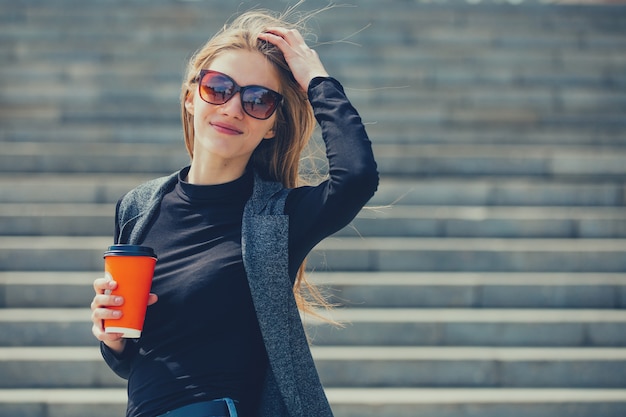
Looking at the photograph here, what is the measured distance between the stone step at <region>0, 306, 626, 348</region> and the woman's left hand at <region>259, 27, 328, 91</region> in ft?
8.77

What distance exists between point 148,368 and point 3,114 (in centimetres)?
560

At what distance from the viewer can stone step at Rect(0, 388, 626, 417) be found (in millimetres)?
3957

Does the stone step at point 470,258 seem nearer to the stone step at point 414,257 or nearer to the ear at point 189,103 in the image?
the stone step at point 414,257

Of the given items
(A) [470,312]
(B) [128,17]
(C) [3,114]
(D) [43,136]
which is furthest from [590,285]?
(B) [128,17]

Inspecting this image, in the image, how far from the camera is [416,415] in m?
3.97

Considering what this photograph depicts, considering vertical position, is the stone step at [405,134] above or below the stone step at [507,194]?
above

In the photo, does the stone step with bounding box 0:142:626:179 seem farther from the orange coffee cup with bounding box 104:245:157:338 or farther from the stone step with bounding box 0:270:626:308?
the orange coffee cup with bounding box 104:245:157:338

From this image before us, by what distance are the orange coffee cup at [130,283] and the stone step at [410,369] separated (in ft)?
8.78

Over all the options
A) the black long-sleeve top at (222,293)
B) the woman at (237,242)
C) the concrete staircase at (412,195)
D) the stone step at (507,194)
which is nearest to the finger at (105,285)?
the woman at (237,242)

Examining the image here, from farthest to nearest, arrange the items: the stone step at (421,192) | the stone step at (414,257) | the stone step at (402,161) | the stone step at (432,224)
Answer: the stone step at (402,161), the stone step at (421,192), the stone step at (432,224), the stone step at (414,257)

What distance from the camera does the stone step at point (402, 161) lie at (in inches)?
224

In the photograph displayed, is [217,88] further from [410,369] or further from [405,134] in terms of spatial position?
[405,134]

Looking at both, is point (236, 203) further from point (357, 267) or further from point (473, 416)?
point (357, 267)

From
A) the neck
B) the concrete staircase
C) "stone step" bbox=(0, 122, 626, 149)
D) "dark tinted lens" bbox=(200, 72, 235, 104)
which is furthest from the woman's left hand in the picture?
"stone step" bbox=(0, 122, 626, 149)
